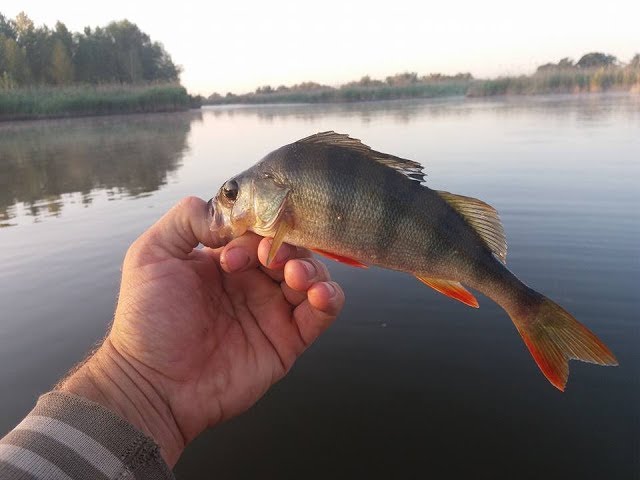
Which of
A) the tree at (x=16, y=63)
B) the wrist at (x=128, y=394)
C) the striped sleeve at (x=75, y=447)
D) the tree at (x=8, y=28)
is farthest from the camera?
the tree at (x=8, y=28)

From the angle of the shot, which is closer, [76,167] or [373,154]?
[373,154]

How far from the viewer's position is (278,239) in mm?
2383

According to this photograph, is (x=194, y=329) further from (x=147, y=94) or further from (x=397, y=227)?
(x=147, y=94)

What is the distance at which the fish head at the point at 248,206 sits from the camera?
246cm

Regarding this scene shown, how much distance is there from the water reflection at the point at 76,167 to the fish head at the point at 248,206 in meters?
9.27

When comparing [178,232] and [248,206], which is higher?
[248,206]

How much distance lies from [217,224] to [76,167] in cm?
1669

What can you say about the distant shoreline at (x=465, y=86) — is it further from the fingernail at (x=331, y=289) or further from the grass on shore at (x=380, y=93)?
the fingernail at (x=331, y=289)

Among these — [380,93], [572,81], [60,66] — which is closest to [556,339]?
[572,81]

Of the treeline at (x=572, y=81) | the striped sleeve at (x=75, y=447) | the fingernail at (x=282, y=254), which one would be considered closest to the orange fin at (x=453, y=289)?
the fingernail at (x=282, y=254)

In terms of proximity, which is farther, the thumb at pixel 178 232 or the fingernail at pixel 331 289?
the thumb at pixel 178 232

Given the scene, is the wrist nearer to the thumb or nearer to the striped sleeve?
the striped sleeve

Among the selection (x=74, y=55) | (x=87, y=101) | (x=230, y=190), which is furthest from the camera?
(x=74, y=55)

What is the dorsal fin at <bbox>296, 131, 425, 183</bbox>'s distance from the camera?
2.46 m
